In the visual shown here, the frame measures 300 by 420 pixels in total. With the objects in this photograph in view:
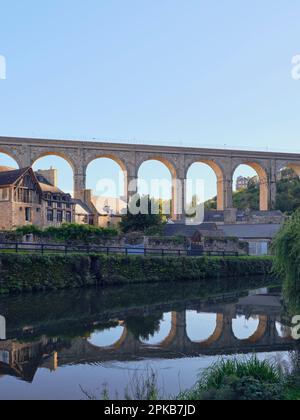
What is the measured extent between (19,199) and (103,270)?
12397 millimetres

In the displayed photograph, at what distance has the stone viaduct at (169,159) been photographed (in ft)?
163

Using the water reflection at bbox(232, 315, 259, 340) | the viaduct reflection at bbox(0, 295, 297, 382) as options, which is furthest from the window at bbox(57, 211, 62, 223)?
the viaduct reflection at bbox(0, 295, 297, 382)

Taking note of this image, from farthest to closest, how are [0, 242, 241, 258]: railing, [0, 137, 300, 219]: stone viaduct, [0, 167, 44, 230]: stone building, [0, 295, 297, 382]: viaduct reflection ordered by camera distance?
[0, 137, 300, 219]: stone viaduct < [0, 167, 44, 230]: stone building < [0, 242, 241, 258]: railing < [0, 295, 297, 382]: viaduct reflection

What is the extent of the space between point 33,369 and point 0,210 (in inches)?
1008

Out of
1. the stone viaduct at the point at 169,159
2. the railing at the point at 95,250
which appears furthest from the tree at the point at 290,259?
the stone viaduct at the point at 169,159

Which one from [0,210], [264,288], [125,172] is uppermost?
[125,172]

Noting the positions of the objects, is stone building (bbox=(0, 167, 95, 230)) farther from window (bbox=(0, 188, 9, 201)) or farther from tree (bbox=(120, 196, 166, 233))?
tree (bbox=(120, 196, 166, 233))

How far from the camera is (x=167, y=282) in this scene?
25.2 meters

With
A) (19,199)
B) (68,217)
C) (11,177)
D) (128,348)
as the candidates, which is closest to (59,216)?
(68,217)

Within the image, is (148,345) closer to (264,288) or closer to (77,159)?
(264,288)

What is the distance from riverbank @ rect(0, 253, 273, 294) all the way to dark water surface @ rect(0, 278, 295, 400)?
1.51 m

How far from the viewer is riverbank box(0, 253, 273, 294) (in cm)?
1981

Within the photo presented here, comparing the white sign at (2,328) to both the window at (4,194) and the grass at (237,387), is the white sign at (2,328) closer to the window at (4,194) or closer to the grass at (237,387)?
the grass at (237,387)
